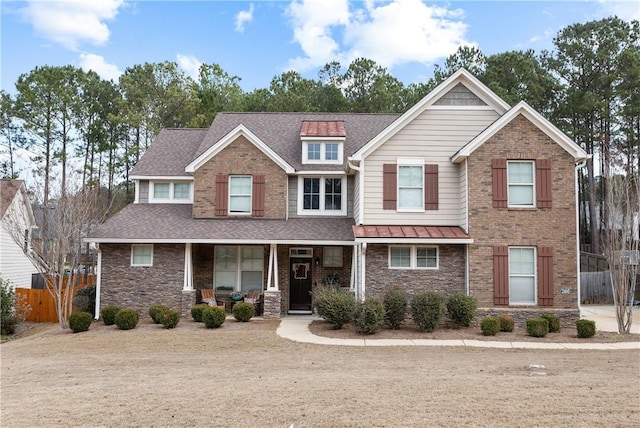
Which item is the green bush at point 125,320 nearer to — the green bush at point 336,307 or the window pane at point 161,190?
the green bush at point 336,307

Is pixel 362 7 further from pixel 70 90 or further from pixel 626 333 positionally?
pixel 70 90

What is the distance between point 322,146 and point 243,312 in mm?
7536

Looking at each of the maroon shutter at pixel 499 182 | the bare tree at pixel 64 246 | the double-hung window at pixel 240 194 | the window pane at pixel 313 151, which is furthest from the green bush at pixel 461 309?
the bare tree at pixel 64 246

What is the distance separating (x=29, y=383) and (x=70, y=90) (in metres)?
31.2

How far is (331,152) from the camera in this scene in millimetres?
20172

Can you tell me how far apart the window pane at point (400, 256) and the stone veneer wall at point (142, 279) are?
7544 mm

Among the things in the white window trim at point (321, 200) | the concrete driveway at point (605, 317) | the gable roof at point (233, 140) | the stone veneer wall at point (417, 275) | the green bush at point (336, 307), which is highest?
the gable roof at point (233, 140)

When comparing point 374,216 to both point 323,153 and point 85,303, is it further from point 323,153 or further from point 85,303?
point 85,303

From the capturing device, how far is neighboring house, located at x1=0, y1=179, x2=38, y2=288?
2511cm

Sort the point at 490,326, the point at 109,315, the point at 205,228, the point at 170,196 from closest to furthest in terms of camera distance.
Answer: the point at 490,326
the point at 109,315
the point at 205,228
the point at 170,196

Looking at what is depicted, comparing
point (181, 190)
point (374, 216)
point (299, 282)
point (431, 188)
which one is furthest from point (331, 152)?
point (181, 190)

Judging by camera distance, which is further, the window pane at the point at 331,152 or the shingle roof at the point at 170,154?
the shingle roof at the point at 170,154

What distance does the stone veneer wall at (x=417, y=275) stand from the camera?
647 inches

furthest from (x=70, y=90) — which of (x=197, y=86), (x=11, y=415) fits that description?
(x=11, y=415)
